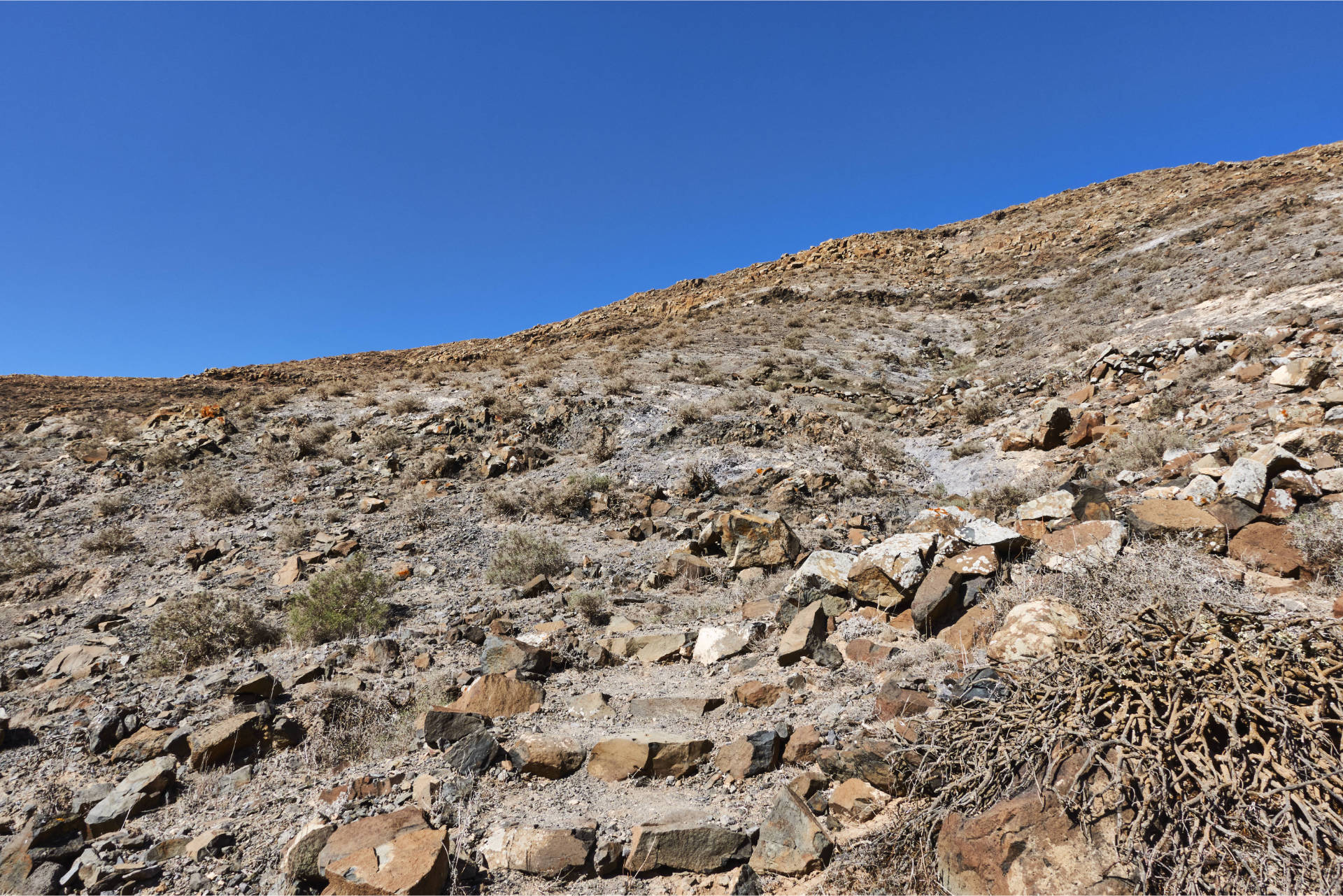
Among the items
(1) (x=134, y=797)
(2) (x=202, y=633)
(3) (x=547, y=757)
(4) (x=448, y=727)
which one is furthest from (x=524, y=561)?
(1) (x=134, y=797)

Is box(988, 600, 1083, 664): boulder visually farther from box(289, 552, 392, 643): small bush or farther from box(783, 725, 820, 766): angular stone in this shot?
box(289, 552, 392, 643): small bush

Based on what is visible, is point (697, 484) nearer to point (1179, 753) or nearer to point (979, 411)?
point (979, 411)

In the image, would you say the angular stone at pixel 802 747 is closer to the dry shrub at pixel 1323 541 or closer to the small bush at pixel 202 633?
the dry shrub at pixel 1323 541

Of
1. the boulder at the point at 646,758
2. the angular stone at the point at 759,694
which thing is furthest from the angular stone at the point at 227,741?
the angular stone at the point at 759,694

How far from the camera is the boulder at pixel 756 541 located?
6355 mm

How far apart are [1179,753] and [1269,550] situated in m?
3.07

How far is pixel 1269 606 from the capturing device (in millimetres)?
3254

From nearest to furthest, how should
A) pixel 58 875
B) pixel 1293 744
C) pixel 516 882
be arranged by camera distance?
pixel 1293 744
pixel 516 882
pixel 58 875

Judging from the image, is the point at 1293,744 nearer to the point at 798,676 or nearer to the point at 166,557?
the point at 798,676

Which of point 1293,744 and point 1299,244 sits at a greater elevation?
point 1299,244

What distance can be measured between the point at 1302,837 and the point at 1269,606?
219 centimetres

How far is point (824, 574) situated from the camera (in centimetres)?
508

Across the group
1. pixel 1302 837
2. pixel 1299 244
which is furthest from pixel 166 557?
pixel 1299 244

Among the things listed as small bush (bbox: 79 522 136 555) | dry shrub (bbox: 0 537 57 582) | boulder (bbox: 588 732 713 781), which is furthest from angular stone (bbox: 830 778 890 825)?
dry shrub (bbox: 0 537 57 582)
